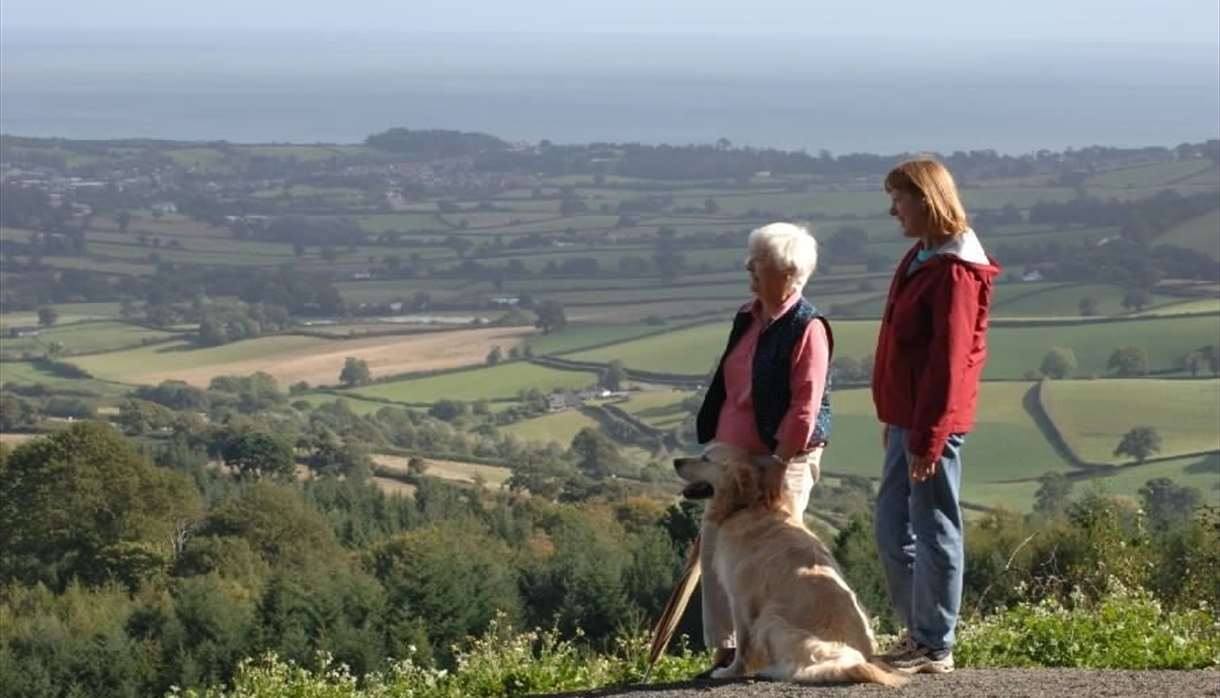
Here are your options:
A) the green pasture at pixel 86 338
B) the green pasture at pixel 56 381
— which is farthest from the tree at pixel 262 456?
the green pasture at pixel 86 338

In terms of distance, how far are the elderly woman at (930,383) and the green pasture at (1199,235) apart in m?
77.1

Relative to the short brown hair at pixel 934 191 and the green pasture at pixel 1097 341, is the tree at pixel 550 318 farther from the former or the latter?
the short brown hair at pixel 934 191

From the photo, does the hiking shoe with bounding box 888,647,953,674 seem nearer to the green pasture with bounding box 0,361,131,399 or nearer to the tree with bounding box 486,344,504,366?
the green pasture with bounding box 0,361,131,399

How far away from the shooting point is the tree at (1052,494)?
Answer: 39.2m

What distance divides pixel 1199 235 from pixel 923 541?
269ft

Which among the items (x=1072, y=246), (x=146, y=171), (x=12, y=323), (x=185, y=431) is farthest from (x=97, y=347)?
(x=146, y=171)

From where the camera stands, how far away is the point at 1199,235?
84.4 m

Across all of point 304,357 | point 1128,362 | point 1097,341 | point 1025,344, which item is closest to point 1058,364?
point 1128,362

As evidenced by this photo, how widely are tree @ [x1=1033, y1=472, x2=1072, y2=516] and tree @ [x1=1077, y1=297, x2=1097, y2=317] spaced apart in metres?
24.0

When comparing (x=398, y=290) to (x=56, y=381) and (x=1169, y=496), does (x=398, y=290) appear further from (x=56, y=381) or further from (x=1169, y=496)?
(x=1169, y=496)

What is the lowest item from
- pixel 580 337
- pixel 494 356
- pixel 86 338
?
pixel 86 338

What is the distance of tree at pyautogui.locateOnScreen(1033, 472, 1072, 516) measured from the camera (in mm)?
39156

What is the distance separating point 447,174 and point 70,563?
373 feet

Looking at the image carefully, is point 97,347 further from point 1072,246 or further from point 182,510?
point 1072,246
